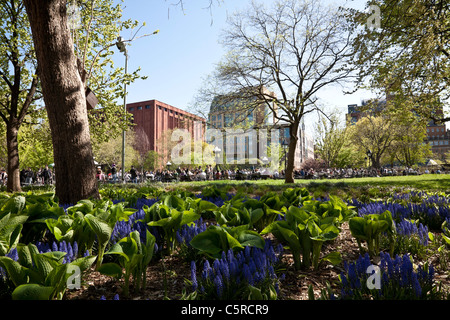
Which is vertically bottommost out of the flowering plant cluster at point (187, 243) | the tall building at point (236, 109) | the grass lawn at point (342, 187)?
the grass lawn at point (342, 187)

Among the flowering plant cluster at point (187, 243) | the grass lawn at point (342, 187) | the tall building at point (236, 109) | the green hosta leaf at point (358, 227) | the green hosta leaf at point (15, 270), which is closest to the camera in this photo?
the green hosta leaf at point (15, 270)

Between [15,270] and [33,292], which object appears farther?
[15,270]

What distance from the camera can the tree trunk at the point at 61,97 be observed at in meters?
4.41

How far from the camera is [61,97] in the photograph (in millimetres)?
4504

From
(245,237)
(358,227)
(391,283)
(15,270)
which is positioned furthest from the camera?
(358,227)

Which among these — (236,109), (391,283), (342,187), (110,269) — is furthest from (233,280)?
(236,109)

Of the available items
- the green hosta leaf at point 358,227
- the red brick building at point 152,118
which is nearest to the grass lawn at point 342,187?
the green hosta leaf at point 358,227

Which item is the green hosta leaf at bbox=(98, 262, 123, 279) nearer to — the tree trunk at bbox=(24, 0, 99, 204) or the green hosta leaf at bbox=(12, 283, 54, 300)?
the green hosta leaf at bbox=(12, 283, 54, 300)

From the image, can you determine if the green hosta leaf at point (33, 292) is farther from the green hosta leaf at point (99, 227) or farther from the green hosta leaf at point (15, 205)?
the green hosta leaf at point (15, 205)

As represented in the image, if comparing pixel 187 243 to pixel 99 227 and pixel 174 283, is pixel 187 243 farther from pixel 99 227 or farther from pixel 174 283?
pixel 99 227

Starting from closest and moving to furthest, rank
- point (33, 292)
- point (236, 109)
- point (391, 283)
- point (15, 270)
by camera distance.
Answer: point (33, 292)
point (15, 270)
point (391, 283)
point (236, 109)
